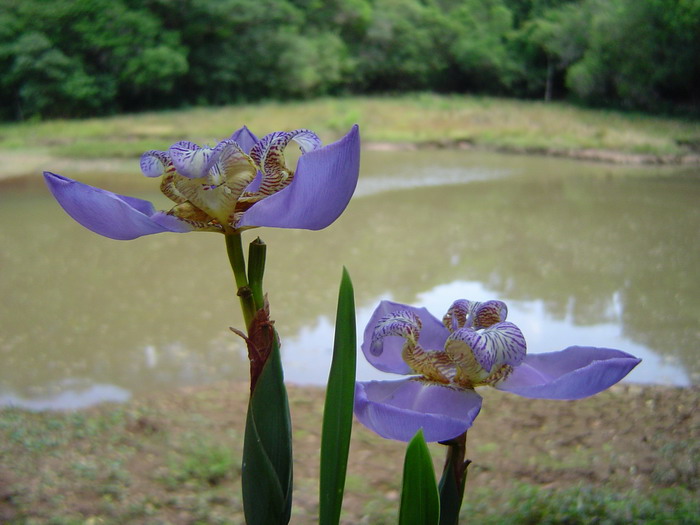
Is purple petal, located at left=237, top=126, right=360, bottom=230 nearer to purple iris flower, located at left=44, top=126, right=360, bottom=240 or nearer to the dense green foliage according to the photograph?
purple iris flower, located at left=44, top=126, right=360, bottom=240

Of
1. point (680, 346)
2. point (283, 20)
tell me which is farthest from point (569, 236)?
point (283, 20)

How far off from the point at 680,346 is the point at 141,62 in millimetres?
13959

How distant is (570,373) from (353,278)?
4303 millimetres

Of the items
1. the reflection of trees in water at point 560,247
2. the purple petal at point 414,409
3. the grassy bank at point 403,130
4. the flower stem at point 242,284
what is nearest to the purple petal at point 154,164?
the flower stem at point 242,284

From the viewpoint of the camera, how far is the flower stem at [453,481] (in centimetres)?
50

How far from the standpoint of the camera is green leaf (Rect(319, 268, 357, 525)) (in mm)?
479

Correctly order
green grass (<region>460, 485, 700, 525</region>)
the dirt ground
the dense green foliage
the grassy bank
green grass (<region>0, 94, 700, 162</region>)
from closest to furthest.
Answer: green grass (<region>460, 485, 700, 525</region>)
the dirt ground
the grassy bank
green grass (<region>0, 94, 700, 162</region>)
the dense green foliage

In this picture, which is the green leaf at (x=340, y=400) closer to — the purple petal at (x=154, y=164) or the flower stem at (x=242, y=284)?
the flower stem at (x=242, y=284)

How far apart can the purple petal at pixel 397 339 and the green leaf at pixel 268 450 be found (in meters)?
0.13

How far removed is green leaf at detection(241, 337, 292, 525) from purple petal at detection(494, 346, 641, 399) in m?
0.16

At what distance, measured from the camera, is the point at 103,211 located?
1.57 feet

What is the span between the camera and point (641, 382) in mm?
3176

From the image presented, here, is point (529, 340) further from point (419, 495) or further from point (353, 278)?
point (419, 495)

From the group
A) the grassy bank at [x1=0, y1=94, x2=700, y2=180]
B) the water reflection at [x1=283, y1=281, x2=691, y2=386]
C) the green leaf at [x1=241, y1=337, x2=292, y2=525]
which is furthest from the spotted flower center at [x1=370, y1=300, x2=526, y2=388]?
→ the grassy bank at [x1=0, y1=94, x2=700, y2=180]
